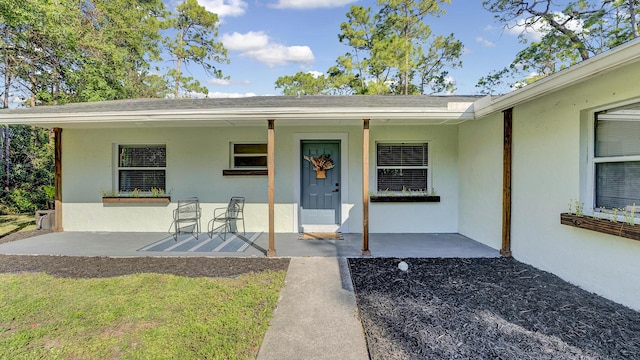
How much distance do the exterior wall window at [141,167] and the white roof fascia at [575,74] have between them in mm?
6513

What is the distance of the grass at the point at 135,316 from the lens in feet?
7.20

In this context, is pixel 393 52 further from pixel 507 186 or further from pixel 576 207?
pixel 576 207

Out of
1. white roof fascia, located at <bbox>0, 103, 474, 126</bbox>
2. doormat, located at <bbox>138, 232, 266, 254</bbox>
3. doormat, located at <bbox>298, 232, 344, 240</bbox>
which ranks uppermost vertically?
white roof fascia, located at <bbox>0, 103, 474, 126</bbox>

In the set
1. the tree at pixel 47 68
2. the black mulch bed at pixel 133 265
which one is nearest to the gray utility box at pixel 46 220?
the black mulch bed at pixel 133 265

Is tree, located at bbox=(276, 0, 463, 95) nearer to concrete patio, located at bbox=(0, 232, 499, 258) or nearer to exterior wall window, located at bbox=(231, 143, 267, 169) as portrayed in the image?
exterior wall window, located at bbox=(231, 143, 267, 169)

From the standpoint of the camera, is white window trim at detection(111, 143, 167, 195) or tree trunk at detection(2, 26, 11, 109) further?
tree trunk at detection(2, 26, 11, 109)

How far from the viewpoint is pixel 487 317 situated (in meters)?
2.68

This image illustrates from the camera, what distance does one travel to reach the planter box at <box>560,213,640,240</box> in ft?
8.95

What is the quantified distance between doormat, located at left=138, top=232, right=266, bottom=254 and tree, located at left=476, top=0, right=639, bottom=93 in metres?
15.2

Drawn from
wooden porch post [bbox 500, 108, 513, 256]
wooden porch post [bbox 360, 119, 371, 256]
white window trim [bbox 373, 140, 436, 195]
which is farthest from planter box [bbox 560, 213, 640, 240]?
white window trim [bbox 373, 140, 436, 195]

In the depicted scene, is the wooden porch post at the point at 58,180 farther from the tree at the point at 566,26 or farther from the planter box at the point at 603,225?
the tree at the point at 566,26

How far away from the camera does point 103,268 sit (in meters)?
4.00

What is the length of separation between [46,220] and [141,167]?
2275 mm

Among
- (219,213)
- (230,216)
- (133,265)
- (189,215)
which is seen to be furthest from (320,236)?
(133,265)
